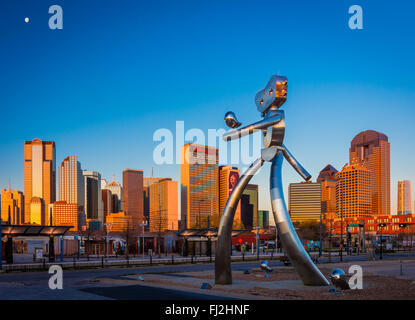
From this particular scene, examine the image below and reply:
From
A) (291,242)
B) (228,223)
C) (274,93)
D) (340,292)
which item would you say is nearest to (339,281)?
(340,292)

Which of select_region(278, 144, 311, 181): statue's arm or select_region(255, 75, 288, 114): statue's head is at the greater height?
select_region(255, 75, 288, 114): statue's head

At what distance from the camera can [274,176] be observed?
63.7 ft

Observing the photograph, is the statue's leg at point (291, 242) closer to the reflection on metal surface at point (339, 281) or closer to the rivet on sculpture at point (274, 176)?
the rivet on sculpture at point (274, 176)

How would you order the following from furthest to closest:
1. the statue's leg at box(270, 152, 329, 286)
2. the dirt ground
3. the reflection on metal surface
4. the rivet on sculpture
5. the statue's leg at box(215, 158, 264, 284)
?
the statue's leg at box(215, 158, 264, 284) < the rivet on sculpture < the statue's leg at box(270, 152, 329, 286) < the reflection on metal surface < the dirt ground

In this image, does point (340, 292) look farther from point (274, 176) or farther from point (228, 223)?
point (228, 223)

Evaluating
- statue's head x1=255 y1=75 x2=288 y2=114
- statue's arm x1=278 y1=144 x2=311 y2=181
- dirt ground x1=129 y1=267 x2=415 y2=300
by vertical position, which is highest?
statue's head x1=255 y1=75 x2=288 y2=114

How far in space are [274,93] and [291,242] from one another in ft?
19.3

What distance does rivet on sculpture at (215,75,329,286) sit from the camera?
60.5ft

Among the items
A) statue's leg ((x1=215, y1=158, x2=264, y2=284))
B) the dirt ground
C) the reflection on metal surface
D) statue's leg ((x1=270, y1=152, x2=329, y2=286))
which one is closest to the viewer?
the dirt ground

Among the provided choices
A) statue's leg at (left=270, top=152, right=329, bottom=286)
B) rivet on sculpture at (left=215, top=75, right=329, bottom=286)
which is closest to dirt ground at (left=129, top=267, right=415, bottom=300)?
statue's leg at (left=270, top=152, right=329, bottom=286)

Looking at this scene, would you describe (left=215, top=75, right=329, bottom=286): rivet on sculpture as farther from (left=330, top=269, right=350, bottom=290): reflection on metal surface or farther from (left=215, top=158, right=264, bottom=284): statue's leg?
(left=330, top=269, right=350, bottom=290): reflection on metal surface

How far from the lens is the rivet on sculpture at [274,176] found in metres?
18.5

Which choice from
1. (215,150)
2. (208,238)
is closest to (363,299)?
(208,238)
